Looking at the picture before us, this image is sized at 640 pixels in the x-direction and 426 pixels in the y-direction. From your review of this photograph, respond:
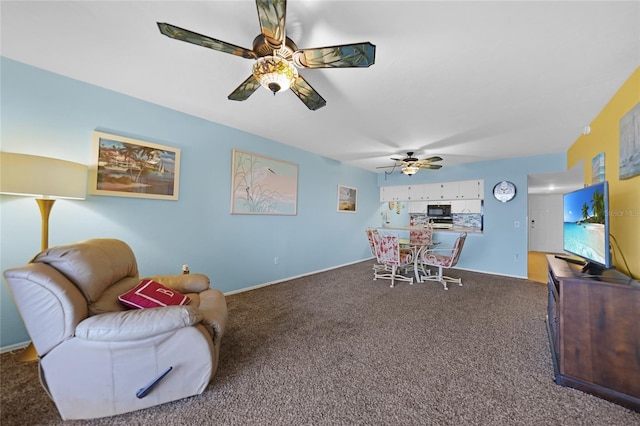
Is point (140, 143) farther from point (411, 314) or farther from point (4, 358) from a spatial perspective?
point (411, 314)

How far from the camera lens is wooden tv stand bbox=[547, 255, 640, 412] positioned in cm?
148

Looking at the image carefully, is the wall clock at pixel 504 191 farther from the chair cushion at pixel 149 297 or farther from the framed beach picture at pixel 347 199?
the chair cushion at pixel 149 297

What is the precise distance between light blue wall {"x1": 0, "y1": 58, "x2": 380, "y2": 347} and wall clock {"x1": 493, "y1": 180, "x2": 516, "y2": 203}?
3.71 meters

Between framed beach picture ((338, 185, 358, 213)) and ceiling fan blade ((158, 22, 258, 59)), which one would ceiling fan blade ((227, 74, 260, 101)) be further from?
framed beach picture ((338, 185, 358, 213))

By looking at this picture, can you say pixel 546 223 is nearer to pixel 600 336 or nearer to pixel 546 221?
pixel 546 221

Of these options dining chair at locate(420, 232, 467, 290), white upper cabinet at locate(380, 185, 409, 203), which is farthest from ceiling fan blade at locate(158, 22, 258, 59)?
white upper cabinet at locate(380, 185, 409, 203)

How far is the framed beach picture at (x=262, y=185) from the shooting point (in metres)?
3.52

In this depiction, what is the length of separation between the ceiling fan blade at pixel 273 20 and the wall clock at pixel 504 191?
Result: 5377mm

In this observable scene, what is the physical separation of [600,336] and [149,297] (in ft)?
10.2

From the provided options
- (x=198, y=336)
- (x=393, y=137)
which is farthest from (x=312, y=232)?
(x=198, y=336)

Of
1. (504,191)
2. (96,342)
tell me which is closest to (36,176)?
(96,342)

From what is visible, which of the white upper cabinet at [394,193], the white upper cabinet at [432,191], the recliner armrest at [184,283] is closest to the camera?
the recliner armrest at [184,283]

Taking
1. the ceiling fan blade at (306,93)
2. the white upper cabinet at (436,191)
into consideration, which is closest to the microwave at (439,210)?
the white upper cabinet at (436,191)

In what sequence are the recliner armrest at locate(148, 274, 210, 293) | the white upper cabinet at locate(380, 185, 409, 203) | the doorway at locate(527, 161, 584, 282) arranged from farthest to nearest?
the doorway at locate(527, 161, 584, 282), the white upper cabinet at locate(380, 185, 409, 203), the recliner armrest at locate(148, 274, 210, 293)
